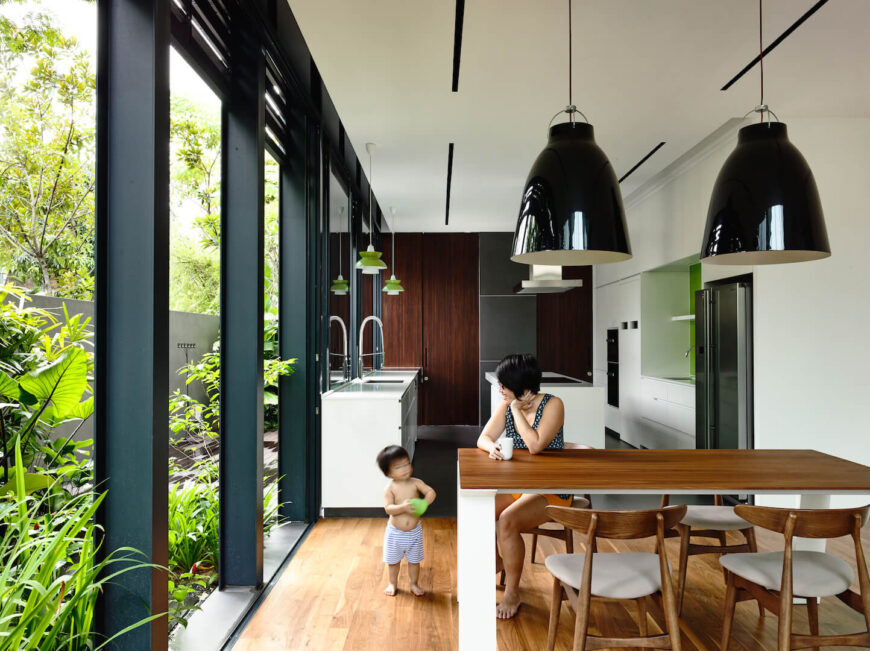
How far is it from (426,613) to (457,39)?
280cm

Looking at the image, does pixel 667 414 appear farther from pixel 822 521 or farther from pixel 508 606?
pixel 822 521

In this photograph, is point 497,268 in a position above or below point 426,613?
above

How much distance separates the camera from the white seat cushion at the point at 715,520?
→ 2.61 m

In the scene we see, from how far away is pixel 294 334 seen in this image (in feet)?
12.7

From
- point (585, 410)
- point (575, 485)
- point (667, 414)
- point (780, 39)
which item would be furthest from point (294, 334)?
point (667, 414)

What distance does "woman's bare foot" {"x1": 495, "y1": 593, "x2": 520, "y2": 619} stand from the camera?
2.62 metres

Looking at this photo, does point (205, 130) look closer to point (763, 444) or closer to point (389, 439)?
point (389, 439)

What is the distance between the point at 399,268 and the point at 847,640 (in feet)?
24.3

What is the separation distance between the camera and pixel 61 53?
1557 millimetres

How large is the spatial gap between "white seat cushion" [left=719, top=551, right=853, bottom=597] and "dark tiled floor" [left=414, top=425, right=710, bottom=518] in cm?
174

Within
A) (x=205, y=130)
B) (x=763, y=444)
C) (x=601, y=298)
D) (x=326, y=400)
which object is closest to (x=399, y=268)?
(x=601, y=298)

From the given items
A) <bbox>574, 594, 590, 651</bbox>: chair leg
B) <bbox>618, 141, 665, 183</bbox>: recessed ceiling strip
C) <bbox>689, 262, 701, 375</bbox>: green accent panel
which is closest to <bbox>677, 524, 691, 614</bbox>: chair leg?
<bbox>574, 594, 590, 651</bbox>: chair leg

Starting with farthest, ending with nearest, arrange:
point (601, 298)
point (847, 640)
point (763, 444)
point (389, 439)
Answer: point (601, 298)
point (763, 444)
point (389, 439)
point (847, 640)

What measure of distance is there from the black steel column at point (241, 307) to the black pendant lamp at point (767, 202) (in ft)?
6.44
